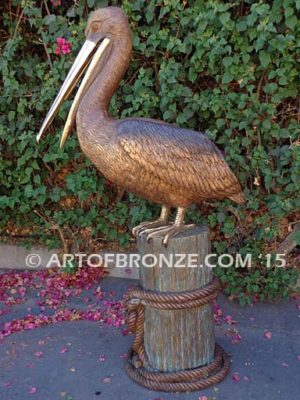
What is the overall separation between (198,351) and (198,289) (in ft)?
1.33

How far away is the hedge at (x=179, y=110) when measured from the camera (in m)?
3.25

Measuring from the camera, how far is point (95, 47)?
252 centimetres

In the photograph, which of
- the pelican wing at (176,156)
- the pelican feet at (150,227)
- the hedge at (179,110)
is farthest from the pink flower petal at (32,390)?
the hedge at (179,110)

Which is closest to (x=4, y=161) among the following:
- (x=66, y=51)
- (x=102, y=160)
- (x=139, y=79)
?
(x=66, y=51)

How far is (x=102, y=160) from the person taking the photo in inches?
96.5

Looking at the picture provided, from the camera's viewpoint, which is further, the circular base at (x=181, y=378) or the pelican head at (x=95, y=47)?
the circular base at (x=181, y=378)

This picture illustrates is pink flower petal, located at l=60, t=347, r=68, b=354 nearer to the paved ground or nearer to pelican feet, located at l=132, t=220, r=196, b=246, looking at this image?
the paved ground

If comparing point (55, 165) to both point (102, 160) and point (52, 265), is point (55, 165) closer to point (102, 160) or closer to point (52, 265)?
point (52, 265)

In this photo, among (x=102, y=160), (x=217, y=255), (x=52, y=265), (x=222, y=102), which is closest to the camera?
(x=102, y=160)

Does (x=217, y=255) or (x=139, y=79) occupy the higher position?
(x=139, y=79)

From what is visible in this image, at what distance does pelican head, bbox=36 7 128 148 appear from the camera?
2463 mm

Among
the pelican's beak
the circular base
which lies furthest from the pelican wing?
the circular base

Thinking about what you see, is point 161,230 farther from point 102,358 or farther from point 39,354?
point 39,354

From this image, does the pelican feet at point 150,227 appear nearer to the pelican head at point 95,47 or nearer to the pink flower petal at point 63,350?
the pelican head at point 95,47
